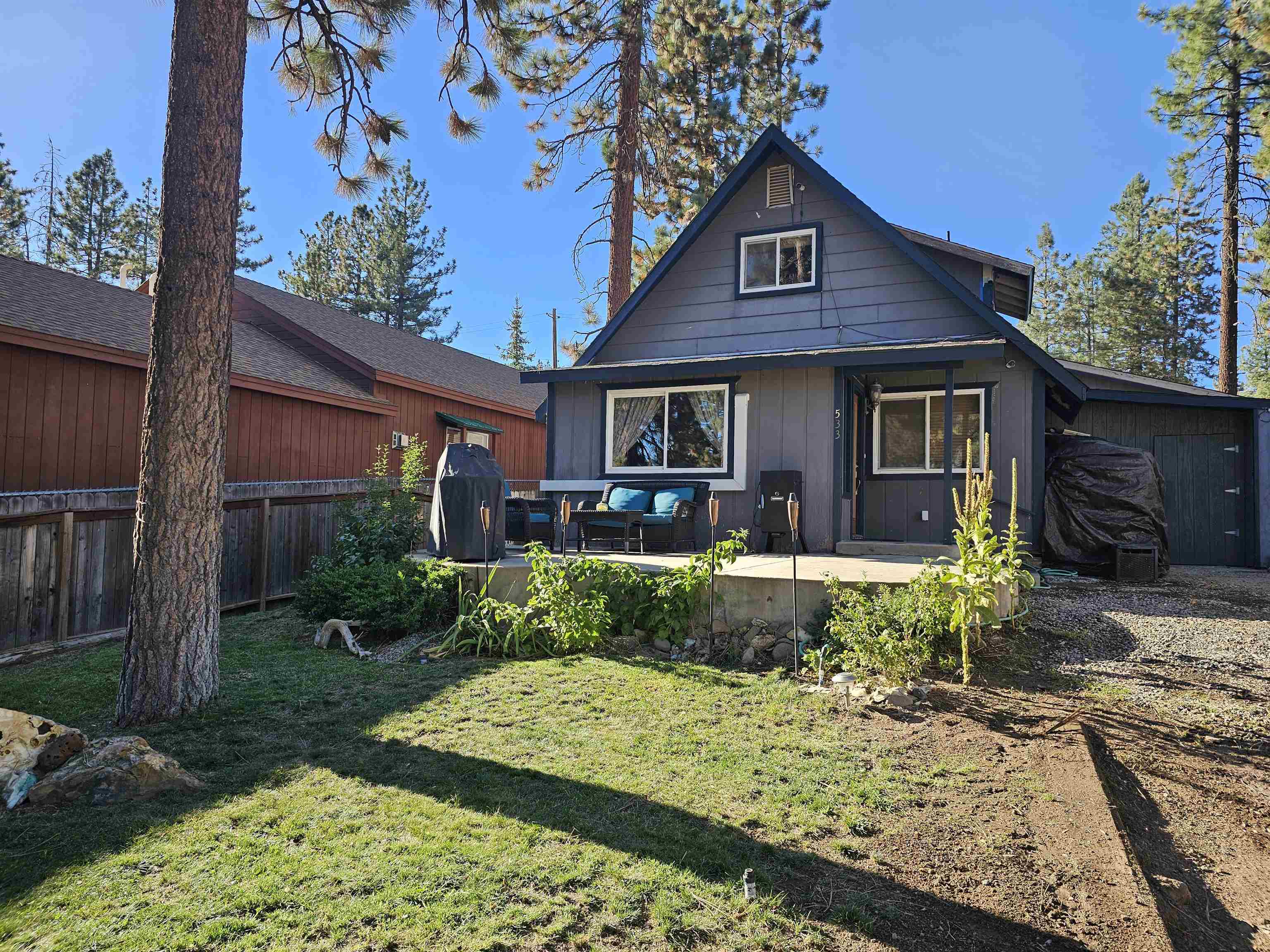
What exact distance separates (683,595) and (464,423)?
469 inches

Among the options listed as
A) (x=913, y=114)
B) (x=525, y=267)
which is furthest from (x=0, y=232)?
(x=913, y=114)

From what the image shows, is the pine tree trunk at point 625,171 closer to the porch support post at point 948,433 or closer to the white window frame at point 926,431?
the white window frame at point 926,431

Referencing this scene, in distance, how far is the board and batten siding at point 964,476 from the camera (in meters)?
8.02

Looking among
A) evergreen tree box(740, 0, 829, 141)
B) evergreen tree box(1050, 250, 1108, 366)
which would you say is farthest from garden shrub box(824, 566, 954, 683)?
evergreen tree box(1050, 250, 1108, 366)

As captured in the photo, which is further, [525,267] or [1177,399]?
[525,267]

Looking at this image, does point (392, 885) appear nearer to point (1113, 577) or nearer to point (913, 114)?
point (1113, 577)

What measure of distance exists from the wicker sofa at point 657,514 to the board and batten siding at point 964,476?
173cm

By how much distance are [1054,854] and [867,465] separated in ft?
23.1

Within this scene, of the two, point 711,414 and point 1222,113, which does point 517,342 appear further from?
point 711,414

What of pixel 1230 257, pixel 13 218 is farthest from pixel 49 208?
pixel 1230 257

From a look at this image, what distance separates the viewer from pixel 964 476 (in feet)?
27.8

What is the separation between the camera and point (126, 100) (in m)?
17.0

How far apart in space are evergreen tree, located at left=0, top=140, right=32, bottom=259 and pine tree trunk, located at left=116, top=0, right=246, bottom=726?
2493 cm

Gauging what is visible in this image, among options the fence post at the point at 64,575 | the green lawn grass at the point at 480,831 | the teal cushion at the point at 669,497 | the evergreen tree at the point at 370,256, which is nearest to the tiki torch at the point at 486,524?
the green lawn grass at the point at 480,831
